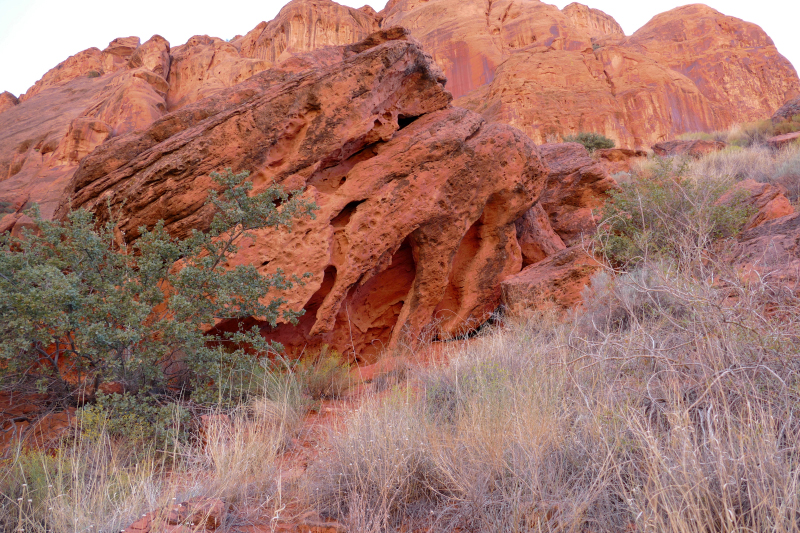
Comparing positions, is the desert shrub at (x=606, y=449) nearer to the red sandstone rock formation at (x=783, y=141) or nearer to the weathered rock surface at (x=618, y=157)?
the red sandstone rock formation at (x=783, y=141)

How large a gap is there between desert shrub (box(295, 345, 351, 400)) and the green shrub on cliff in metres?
0.50

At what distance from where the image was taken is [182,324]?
4098 millimetres

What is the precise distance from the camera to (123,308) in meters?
4.09

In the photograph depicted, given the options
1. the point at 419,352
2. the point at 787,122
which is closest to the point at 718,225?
the point at 419,352

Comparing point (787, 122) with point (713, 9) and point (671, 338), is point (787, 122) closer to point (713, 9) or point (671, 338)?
point (671, 338)

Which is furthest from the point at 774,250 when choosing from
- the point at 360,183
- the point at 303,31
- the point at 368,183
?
the point at 303,31

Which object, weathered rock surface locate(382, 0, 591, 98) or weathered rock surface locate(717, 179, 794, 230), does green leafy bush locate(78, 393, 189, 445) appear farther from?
weathered rock surface locate(382, 0, 591, 98)

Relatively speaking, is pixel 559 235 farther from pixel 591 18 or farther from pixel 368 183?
pixel 591 18

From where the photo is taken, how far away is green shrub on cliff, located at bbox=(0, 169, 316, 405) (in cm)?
373

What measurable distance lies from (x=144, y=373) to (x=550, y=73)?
2272 cm

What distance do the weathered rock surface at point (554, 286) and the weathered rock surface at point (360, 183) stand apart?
0.53m

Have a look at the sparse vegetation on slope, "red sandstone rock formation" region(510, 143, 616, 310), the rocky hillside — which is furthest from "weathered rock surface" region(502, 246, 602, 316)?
the sparse vegetation on slope

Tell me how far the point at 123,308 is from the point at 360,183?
326 centimetres

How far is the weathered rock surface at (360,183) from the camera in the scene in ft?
18.6
